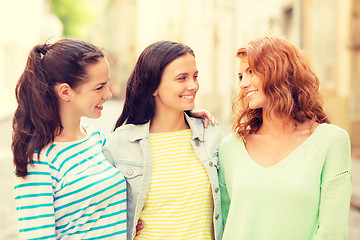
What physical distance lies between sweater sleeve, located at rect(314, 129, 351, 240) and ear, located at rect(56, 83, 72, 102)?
1.40 m

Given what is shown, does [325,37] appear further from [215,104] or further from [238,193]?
[238,193]

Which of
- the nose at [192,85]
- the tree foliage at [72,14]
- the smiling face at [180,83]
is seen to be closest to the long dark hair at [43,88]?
the smiling face at [180,83]

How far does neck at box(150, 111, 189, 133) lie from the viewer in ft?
9.37

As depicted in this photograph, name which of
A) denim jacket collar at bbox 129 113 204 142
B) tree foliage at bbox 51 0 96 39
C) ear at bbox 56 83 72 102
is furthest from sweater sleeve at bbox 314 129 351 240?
tree foliage at bbox 51 0 96 39

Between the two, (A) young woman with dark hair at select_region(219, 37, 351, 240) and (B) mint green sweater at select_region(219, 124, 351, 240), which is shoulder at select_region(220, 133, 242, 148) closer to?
(A) young woman with dark hair at select_region(219, 37, 351, 240)

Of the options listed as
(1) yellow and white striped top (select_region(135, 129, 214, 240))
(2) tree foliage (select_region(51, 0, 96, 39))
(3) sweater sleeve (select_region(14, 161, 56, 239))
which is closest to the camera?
(3) sweater sleeve (select_region(14, 161, 56, 239))

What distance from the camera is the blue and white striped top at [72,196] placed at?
219cm

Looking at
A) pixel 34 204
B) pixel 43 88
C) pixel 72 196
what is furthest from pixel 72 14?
pixel 34 204

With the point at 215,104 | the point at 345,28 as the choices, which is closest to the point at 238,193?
the point at 345,28

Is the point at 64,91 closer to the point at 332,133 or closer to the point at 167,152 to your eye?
the point at 167,152

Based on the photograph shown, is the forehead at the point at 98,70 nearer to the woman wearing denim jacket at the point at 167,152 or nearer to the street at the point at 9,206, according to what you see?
the woman wearing denim jacket at the point at 167,152

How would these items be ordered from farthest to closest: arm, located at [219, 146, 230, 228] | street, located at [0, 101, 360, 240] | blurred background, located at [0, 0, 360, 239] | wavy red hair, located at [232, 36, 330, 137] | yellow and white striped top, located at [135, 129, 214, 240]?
blurred background, located at [0, 0, 360, 239] → street, located at [0, 101, 360, 240] → arm, located at [219, 146, 230, 228] → yellow and white striped top, located at [135, 129, 214, 240] → wavy red hair, located at [232, 36, 330, 137]

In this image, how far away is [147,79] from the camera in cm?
282

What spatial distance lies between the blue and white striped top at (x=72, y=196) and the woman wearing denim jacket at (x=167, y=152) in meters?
0.13
